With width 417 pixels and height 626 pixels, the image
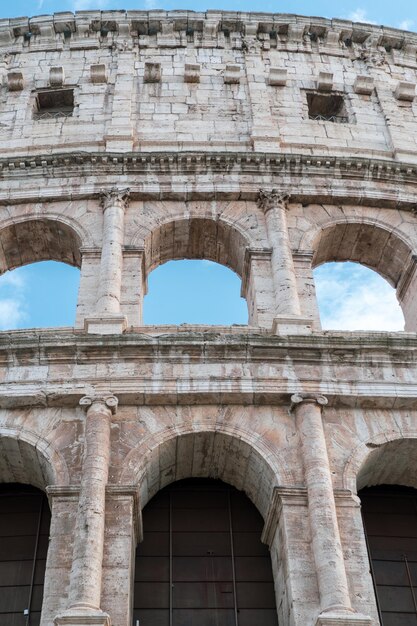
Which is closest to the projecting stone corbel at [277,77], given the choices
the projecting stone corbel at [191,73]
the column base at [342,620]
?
the projecting stone corbel at [191,73]

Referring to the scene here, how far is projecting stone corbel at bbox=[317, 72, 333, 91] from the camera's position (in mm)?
20047

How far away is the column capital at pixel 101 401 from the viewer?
12.2 m

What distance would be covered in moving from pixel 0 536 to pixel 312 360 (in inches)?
217

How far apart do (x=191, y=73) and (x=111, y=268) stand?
7.45 metres

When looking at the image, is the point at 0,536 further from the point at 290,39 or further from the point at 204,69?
the point at 290,39

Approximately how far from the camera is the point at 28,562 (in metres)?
11.9

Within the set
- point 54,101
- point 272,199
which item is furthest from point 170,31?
point 272,199

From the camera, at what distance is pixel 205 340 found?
1291 cm

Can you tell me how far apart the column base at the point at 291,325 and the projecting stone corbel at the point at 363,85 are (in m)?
8.66

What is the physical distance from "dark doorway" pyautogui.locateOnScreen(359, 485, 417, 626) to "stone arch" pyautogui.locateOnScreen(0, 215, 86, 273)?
7.34m

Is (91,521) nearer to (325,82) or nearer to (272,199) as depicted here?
(272,199)

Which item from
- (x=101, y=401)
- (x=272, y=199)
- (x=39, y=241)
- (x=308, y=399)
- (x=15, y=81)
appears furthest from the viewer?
(x=15, y=81)

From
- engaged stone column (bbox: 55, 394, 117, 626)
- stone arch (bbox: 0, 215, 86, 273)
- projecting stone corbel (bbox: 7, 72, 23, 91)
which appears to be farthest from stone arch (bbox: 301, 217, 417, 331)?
projecting stone corbel (bbox: 7, 72, 23, 91)

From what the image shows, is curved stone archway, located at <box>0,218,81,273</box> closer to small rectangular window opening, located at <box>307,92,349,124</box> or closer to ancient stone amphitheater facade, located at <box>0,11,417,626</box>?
ancient stone amphitheater facade, located at <box>0,11,417,626</box>
